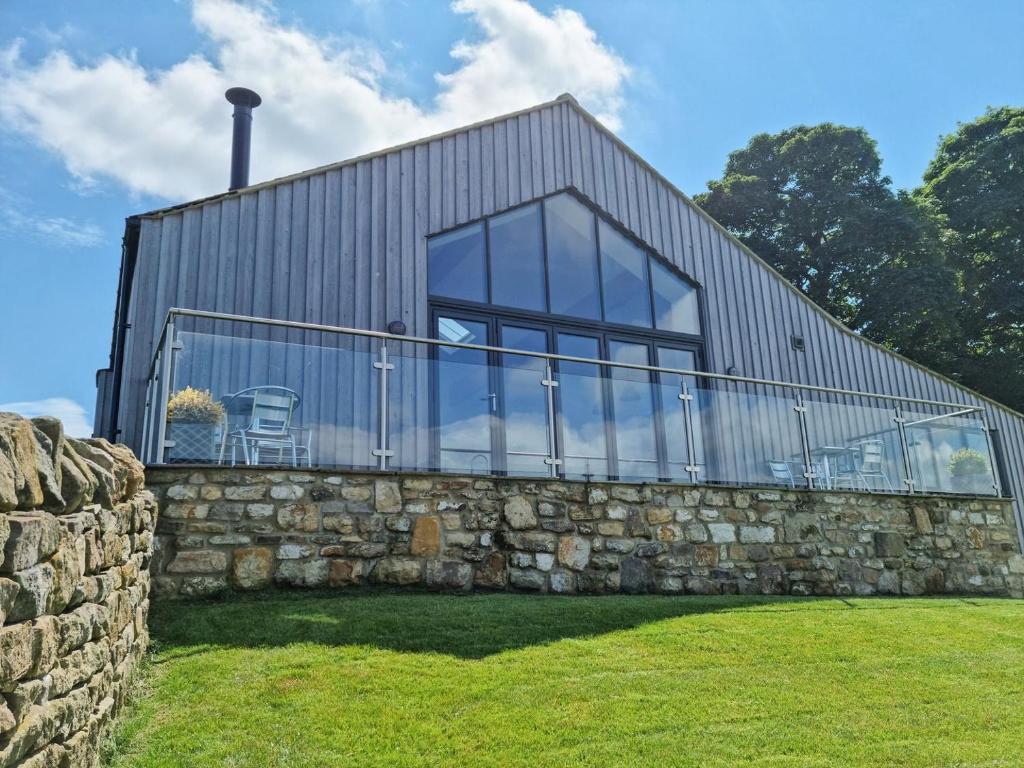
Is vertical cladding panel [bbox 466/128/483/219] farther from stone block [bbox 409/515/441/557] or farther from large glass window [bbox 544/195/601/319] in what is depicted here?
stone block [bbox 409/515/441/557]

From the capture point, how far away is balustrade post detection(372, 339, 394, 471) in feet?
22.8

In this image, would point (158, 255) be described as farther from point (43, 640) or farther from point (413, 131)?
point (43, 640)

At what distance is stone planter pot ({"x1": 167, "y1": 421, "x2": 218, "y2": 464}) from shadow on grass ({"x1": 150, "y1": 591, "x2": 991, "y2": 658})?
1.06 meters

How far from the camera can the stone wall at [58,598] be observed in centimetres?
241

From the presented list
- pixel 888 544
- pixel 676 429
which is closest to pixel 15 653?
pixel 676 429

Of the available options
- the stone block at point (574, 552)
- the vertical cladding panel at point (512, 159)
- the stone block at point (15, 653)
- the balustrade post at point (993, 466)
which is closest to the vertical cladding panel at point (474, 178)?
the vertical cladding panel at point (512, 159)

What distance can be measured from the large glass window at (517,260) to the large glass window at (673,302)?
1.88 metres

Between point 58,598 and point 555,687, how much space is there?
102 inches

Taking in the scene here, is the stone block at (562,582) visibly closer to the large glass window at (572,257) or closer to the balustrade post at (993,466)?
the large glass window at (572,257)

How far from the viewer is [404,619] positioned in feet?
18.4

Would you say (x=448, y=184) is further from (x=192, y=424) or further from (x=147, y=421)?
(x=192, y=424)

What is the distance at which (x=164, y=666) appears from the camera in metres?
4.64

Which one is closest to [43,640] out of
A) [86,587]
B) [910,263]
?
[86,587]

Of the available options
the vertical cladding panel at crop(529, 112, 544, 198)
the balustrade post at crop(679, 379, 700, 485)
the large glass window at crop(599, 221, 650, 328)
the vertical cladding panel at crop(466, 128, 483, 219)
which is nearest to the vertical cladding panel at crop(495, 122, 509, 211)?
the vertical cladding panel at crop(466, 128, 483, 219)
